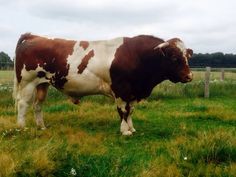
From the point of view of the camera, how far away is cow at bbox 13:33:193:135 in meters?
8.73

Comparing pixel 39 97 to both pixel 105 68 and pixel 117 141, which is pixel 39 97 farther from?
pixel 117 141

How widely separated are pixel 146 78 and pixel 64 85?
166 centimetres

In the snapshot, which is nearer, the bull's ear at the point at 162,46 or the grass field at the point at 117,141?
the grass field at the point at 117,141

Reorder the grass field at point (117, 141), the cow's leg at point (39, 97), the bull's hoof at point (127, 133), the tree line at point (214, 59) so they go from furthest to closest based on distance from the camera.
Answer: the tree line at point (214, 59) < the cow's leg at point (39, 97) < the bull's hoof at point (127, 133) < the grass field at point (117, 141)

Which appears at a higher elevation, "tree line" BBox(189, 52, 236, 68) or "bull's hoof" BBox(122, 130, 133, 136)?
"tree line" BBox(189, 52, 236, 68)

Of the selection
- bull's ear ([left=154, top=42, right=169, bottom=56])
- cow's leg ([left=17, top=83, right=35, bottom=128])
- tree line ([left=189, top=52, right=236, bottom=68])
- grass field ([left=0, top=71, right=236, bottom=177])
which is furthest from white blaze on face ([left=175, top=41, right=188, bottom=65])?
tree line ([left=189, top=52, right=236, bottom=68])

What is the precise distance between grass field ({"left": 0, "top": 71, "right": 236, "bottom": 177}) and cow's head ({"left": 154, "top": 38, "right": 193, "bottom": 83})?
1.06m

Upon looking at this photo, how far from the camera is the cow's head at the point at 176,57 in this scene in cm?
857

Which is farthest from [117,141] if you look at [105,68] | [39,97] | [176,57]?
[39,97]

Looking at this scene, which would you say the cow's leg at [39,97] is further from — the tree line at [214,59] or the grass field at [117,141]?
the tree line at [214,59]

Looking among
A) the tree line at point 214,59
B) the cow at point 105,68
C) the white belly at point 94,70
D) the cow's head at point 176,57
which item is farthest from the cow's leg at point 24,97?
the tree line at point 214,59

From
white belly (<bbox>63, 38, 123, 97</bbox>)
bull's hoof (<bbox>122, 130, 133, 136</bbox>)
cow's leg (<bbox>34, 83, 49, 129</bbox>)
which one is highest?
white belly (<bbox>63, 38, 123, 97</bbox>)

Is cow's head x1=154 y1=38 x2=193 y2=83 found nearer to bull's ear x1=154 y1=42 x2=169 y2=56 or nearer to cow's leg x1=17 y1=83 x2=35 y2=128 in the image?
bull's ear x1=154 y1=42 x2=169 y2=56

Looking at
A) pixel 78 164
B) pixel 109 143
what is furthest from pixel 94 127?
pixel 78 164
